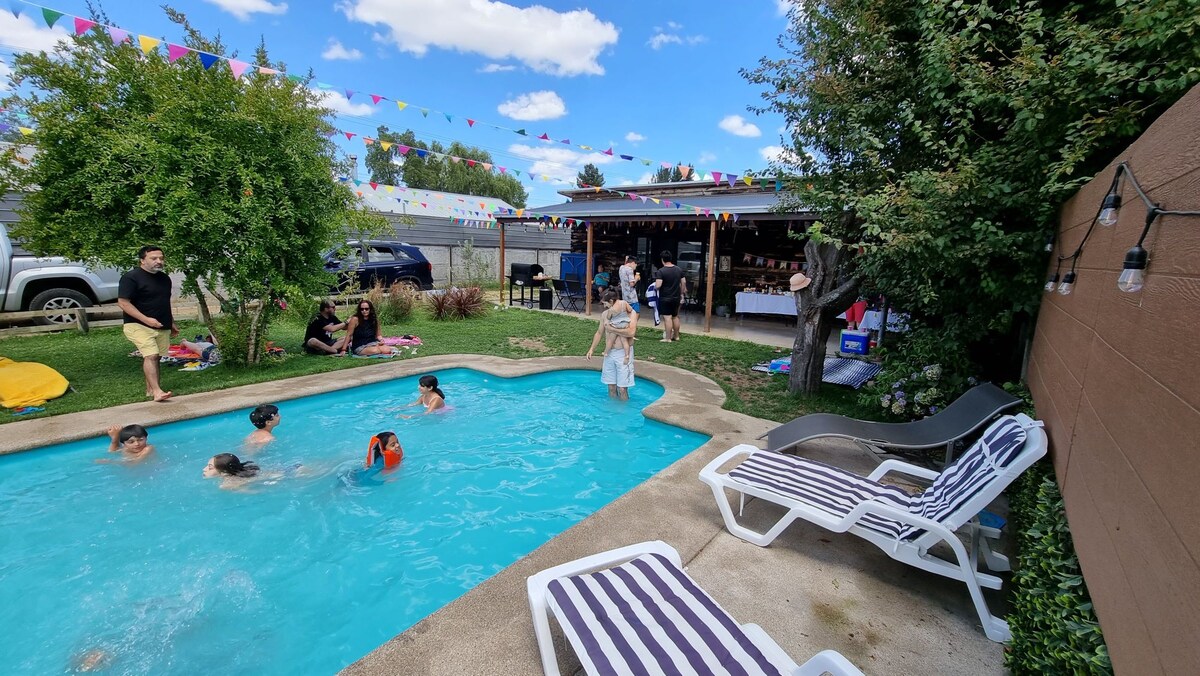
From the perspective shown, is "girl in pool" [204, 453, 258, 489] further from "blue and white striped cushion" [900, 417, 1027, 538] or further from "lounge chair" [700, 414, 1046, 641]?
"blue and white striped cushion" [900, 417, 1027, 538]

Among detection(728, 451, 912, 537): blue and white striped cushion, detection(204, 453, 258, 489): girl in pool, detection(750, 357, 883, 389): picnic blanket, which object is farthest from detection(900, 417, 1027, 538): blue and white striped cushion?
detection(204, 453, 258, 489): girl in pool

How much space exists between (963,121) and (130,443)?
24.2ft

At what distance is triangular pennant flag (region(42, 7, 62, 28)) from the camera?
15.8ft

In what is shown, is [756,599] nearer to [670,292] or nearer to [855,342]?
[855,342]

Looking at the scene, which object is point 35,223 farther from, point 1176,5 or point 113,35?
point 1176,5

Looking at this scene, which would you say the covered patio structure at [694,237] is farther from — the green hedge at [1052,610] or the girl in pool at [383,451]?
the green hedge at [1052,610]

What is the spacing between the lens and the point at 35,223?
6031 millimetres

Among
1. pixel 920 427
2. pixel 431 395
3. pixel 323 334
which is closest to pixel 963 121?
pixel 920 427

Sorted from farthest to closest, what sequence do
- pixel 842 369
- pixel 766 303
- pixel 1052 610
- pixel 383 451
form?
1. pixel 766 303
2. pixel 842 369
3. pixel 383 451
4. pixel 1052 610

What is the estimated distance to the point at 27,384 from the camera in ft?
17.6

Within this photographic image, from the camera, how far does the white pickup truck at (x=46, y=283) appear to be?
8.72m

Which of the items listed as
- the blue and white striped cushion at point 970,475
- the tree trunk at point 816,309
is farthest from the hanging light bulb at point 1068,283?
the tree trunk at point 816,309

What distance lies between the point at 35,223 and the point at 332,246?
3172 mm

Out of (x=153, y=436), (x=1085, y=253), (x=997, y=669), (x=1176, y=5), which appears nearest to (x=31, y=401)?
(x=153, y=436)
